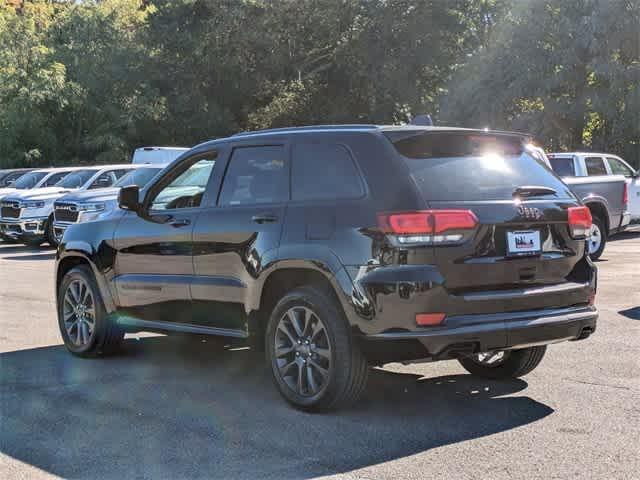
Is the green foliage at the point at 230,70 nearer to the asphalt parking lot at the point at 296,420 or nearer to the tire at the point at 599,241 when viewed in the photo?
the tire at the point at 599,241

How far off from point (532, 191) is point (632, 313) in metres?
4.67

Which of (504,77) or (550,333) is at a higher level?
(504,77)

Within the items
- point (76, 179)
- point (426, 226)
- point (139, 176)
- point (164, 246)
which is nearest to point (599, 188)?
point (139, 176)

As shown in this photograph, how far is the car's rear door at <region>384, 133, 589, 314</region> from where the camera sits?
5961mm

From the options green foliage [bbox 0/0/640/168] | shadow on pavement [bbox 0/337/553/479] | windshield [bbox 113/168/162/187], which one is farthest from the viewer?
green foliage [bbox 0/0/640/168]

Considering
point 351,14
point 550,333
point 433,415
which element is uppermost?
Result: point 351,14

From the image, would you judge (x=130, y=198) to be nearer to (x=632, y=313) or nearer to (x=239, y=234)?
(x=239, y=234)

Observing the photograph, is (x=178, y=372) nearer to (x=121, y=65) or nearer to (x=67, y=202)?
(x=67, y=202)

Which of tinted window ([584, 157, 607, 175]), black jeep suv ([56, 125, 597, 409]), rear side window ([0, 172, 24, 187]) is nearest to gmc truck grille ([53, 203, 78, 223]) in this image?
rear side window ([0, 172, 24, 187])

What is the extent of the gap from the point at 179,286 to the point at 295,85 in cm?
4140

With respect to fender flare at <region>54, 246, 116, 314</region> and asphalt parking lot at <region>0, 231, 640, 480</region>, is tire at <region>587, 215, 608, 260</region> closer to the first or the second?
asphalt parking lot at <region>0, 231, 640, 480</region>

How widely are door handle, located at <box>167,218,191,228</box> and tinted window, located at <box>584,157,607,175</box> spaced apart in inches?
494

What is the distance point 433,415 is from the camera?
20.7ft

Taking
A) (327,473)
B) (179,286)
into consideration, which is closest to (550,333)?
(327,473)
